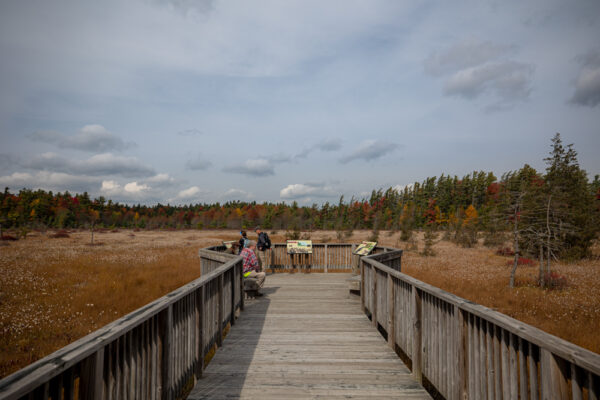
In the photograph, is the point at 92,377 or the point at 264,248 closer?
the point at 92,377

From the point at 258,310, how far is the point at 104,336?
5686 millimetres

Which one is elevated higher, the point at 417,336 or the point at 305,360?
the point at 417,336

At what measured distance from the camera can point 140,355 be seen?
2.79m

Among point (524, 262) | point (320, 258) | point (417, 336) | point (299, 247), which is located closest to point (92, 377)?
point (417, 336)

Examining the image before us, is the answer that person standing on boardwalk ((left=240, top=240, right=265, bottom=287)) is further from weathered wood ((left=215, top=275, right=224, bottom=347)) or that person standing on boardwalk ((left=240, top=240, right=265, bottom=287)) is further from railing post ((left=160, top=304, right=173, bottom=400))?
railing post ((left=160, top=304, right=173, bottom=400))

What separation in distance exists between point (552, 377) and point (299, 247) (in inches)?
435

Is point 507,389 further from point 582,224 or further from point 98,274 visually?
point 582,224

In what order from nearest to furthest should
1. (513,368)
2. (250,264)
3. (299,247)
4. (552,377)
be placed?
1. (552,377)
2. (513,368)
3. (250,264)
4. (299,247)

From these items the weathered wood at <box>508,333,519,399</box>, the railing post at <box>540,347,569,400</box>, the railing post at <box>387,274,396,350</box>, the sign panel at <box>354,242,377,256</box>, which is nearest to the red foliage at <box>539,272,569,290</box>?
the sign panel at <box>354,242,377,256</box>

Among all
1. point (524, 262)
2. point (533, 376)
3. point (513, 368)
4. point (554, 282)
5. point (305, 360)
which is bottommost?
point (524, 262)

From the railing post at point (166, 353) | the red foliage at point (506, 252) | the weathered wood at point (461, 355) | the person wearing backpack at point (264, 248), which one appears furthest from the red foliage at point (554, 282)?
the railing post at point (166, 353)

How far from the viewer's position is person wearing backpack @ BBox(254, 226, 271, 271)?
38.8 ft

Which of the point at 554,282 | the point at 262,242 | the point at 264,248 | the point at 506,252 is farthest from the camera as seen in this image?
the point at 506,252

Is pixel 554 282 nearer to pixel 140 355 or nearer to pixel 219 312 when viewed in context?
pixel 219 312
